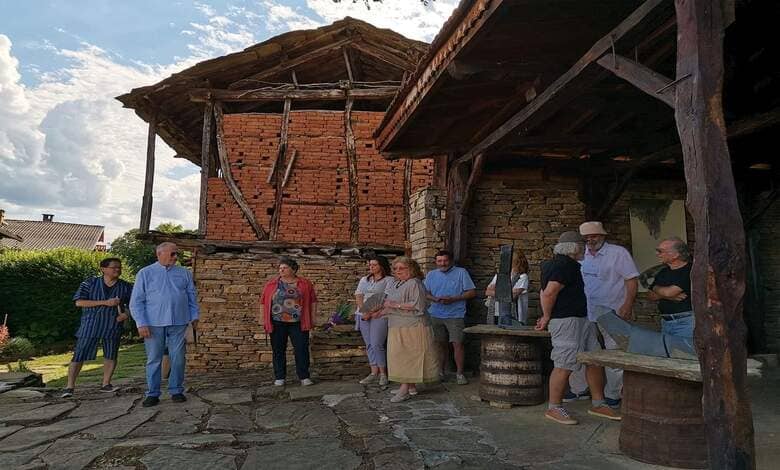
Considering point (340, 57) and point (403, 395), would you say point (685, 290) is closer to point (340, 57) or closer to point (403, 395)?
point (403, 395)

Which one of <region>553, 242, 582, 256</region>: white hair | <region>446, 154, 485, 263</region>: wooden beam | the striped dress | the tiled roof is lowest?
the striped dress

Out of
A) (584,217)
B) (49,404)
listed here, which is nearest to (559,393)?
(584,217)

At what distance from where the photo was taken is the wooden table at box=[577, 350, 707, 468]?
316 cm

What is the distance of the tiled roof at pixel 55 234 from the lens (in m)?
37.0

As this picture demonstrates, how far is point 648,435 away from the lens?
3.26 metres

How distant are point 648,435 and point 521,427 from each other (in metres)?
1.05

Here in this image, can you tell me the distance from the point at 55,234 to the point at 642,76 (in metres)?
44.9

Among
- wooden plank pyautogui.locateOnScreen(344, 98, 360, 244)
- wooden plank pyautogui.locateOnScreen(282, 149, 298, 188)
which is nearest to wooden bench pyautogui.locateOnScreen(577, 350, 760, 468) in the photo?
wooden plank pyautogui.locateOnScreen(344, 98, 360, 244)

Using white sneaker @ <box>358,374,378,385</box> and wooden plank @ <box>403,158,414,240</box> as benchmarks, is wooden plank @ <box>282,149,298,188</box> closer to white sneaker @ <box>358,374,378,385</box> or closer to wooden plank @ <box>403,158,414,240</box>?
wooden plank @ <box>403,158,414,240</box>

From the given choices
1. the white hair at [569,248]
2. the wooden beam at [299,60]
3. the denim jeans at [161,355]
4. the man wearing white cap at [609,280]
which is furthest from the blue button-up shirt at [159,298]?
the wooden beam at [299,60]

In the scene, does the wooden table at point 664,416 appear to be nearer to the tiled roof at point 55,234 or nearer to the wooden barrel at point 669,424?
the wooden barrel at point 669,424

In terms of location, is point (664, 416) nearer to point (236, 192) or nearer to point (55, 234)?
point (236, 192)

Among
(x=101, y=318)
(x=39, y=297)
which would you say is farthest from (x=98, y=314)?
(x=39, y=297)

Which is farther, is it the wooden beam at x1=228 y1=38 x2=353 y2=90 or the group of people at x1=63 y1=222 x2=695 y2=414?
the wooden beam at x1=228 y1=38 x2=353 y2=90
